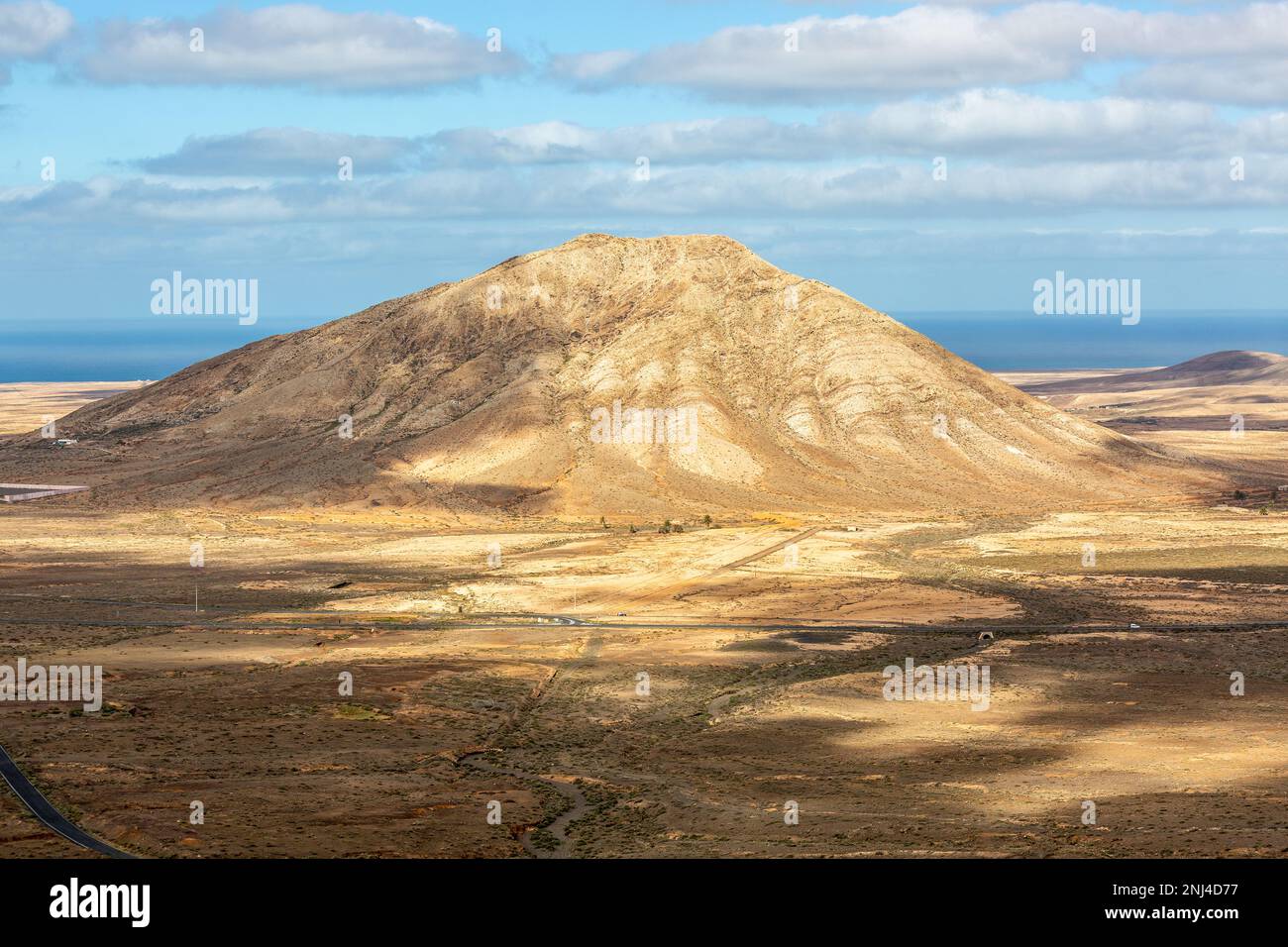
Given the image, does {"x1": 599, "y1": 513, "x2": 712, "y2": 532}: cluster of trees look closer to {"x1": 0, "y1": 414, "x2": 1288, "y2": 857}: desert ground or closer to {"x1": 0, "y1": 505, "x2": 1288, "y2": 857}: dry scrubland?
{"x1": 0, "y1": 414, "x2": 1288, "y2": 857}: desert ground

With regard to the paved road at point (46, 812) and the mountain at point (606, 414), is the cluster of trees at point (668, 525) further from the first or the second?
the paved road at point (46, 812)

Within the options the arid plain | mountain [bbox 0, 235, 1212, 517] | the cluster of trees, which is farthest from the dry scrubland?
mountain [bbox 0, 235, 1212, 517]

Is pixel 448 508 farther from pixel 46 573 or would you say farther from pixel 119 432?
pixel 119 432

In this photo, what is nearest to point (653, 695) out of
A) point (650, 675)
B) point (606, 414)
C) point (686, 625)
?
point (650, 675)

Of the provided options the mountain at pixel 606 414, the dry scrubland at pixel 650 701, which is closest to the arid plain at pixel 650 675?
the dry scrubland at pixel 650 701

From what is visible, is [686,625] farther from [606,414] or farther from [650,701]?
[606,414]

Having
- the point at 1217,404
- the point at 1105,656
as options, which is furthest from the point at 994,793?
the point at 1217,404

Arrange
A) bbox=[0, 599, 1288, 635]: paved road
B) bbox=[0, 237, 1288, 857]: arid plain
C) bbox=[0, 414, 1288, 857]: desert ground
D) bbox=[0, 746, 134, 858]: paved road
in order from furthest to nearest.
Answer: bbox=[0, 599, 1288, 635]: paved road
bbox=[0, 237, 1288, 857]: arid plain
bbox=[0, 414, 1288, 857]: desert ground
bbox=[0, 746, 134, 858]: paved road
